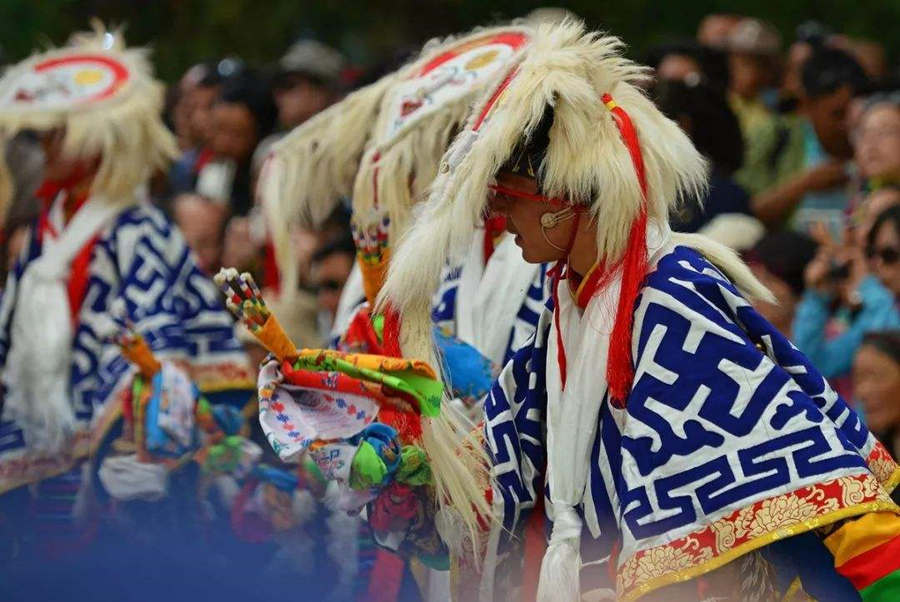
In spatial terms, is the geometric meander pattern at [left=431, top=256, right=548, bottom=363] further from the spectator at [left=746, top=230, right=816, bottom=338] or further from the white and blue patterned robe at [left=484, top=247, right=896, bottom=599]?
the spectator at [left=746, top=230, right=816, bottom=338]

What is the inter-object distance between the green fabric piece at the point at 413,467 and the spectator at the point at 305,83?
15.5 feet

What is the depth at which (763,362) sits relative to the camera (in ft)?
9.86

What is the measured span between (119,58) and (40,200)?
558 millimetres

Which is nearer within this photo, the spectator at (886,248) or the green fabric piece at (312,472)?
the green fabric piece at (312,472)

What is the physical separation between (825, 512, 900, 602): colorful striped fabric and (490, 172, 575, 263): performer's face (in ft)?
2.38

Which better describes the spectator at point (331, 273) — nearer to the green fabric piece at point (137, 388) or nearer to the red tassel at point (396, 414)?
the green fabric piece at point (137, 388)

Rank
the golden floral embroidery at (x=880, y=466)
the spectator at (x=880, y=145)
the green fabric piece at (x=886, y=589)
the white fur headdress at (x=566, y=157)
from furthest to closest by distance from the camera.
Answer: the spectator at (x=880, y=145), the golden floral embroidery at (x=880, y=466), the white fur headdress at (x=566, y=157), the green fabric piece at (x=886, y=589)

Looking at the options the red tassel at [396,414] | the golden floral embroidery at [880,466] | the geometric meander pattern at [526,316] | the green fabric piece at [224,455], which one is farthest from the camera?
the green fabric piece at [224,455]

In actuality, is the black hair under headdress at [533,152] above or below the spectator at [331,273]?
above

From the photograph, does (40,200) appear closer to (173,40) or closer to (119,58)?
(119,58)

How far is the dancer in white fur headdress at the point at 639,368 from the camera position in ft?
9.73

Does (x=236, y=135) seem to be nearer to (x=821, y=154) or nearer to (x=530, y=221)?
(x=821, y=154)

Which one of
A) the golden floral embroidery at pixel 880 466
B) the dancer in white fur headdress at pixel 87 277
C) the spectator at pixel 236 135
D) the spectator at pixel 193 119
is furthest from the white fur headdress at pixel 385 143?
the spectator at pixel 193 119

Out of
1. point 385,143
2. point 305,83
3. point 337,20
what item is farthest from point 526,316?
point 337,20
